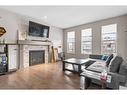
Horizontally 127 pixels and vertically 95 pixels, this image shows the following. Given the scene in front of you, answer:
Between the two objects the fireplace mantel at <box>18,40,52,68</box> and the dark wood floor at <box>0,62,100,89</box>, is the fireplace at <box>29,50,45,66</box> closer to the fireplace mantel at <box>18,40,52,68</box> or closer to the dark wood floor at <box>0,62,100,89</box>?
the fireplace mantel at <box>18,40,52,68</box>

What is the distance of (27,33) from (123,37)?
152 inches

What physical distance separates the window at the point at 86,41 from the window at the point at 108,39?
0.63m

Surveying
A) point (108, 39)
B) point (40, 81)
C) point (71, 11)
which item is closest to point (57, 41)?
point (71, 11)

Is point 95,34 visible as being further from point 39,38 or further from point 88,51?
Result: point 39,38

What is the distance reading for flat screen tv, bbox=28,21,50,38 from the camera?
4867mm

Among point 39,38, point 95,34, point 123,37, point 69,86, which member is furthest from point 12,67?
point 123,37

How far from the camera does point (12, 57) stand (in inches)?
159

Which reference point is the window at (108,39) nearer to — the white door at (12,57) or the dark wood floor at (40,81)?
the dark wood floor at (40,81)

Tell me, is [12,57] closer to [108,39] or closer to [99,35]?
[99,35]

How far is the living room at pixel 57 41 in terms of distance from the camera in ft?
11.7

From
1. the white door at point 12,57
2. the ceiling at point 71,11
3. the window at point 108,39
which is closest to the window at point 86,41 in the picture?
the window at point 108,39

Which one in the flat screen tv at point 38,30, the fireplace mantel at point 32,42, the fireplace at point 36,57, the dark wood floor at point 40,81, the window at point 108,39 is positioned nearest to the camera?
the dark wood floor at point 40,81

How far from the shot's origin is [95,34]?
17.0 ft

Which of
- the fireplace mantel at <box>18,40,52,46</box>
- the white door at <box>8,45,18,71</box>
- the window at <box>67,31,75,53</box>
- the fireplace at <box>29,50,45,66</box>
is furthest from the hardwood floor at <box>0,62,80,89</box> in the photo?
the window at <box>67,31,75,53</box>
